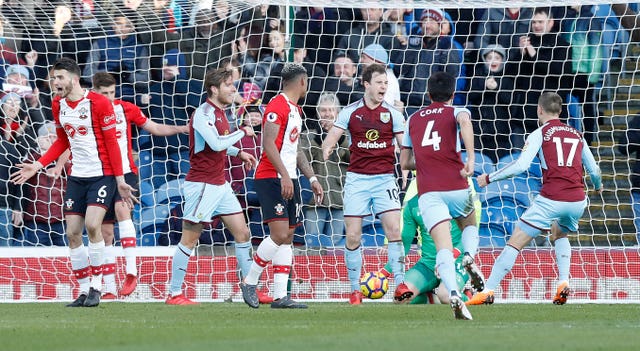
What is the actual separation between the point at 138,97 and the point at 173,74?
600 mm

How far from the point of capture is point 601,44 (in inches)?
591

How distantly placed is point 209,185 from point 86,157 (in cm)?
117

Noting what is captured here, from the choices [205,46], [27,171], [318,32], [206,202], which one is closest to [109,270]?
[206,202]

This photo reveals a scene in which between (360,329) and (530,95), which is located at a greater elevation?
(530,95)

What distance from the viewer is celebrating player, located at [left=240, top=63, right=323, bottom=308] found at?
1003cm

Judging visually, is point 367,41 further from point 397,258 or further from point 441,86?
point 441,86

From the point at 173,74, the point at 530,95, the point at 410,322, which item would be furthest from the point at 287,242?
the point at 530,95

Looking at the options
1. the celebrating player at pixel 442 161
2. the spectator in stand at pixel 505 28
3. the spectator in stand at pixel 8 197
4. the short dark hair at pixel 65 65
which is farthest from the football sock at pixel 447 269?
the spectator in stand at pixel 505 28

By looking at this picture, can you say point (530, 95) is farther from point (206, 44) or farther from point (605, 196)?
point (206, 44)

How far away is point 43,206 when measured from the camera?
13945mm

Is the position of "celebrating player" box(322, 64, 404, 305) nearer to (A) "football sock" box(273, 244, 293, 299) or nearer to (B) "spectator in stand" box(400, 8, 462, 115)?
(A) "football sock" box(273, 244, 293, 299)

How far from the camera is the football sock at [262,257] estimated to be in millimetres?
10062

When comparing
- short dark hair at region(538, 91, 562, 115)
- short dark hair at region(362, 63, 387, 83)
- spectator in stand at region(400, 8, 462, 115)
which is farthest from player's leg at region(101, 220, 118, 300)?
spectator in stand at region(400, 8, 462, 115)

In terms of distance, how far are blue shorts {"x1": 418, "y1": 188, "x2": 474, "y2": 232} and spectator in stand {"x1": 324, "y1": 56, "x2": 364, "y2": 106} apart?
221 inches
